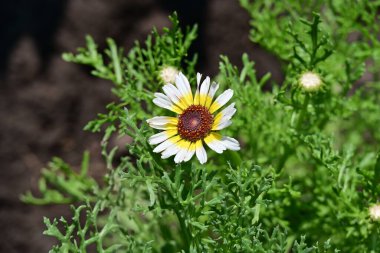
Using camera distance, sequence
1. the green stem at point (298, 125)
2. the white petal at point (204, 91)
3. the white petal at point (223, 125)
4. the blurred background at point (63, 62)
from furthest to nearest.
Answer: the blurred background at point (63, 62) → the green stem at point (298, 125) → the white petal at point (204, 91) → the white petal at point (223, 125)

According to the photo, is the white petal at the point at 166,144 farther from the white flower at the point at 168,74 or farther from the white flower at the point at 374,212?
the white flower at the point at 374,212

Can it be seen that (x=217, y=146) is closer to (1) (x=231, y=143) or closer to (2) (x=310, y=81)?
(1) (x=231, y=143)

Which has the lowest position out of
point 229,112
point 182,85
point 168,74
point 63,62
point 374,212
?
point 374,212

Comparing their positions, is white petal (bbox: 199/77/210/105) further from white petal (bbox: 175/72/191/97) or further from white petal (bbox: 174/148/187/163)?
white petal (bbox: 174/148/187/163)

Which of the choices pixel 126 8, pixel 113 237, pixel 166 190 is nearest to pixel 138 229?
pixel 113 237

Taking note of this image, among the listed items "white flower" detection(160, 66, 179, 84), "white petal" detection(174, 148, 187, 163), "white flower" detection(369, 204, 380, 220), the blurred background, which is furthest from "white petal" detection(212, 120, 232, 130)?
the blurred background

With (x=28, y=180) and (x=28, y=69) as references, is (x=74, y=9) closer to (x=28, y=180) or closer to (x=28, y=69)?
(x=28, y=69)

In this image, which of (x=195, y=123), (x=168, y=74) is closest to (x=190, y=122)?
(x=195, y=123)

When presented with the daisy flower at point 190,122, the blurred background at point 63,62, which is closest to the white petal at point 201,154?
the daisy flower at point 190,122
